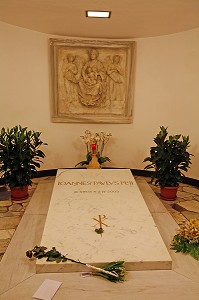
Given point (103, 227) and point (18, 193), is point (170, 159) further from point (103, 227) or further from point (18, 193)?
point (18, 193)

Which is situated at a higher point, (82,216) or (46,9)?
(46,9)

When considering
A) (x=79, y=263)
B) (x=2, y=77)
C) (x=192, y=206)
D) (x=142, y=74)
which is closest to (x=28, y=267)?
(x=79, y=263)

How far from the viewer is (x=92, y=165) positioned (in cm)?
394

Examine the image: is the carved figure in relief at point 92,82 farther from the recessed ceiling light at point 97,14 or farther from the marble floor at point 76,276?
the marble floor at point 76,276

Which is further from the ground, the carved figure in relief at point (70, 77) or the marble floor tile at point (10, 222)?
the carved figure in relief at point (70, 77)

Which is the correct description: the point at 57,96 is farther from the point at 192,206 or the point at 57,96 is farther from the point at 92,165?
the point at 192,206

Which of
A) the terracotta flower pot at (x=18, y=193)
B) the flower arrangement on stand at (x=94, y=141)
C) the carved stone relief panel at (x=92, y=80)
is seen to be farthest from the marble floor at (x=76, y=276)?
the carved stone relief panel at (x=92, y=80)

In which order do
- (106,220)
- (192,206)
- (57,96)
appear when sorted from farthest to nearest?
(57,96) < (192,206) < (106,220)

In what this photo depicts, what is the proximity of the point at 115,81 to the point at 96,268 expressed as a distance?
303cm

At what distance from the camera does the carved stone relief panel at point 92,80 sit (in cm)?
411

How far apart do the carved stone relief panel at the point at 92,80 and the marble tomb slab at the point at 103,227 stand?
4.34ft

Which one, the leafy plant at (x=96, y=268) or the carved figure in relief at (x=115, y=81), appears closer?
the leafy plant at (x=96, y=268)

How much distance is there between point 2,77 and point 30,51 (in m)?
0.55

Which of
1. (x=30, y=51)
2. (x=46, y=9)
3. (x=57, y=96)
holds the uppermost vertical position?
(x=46, y=9)
